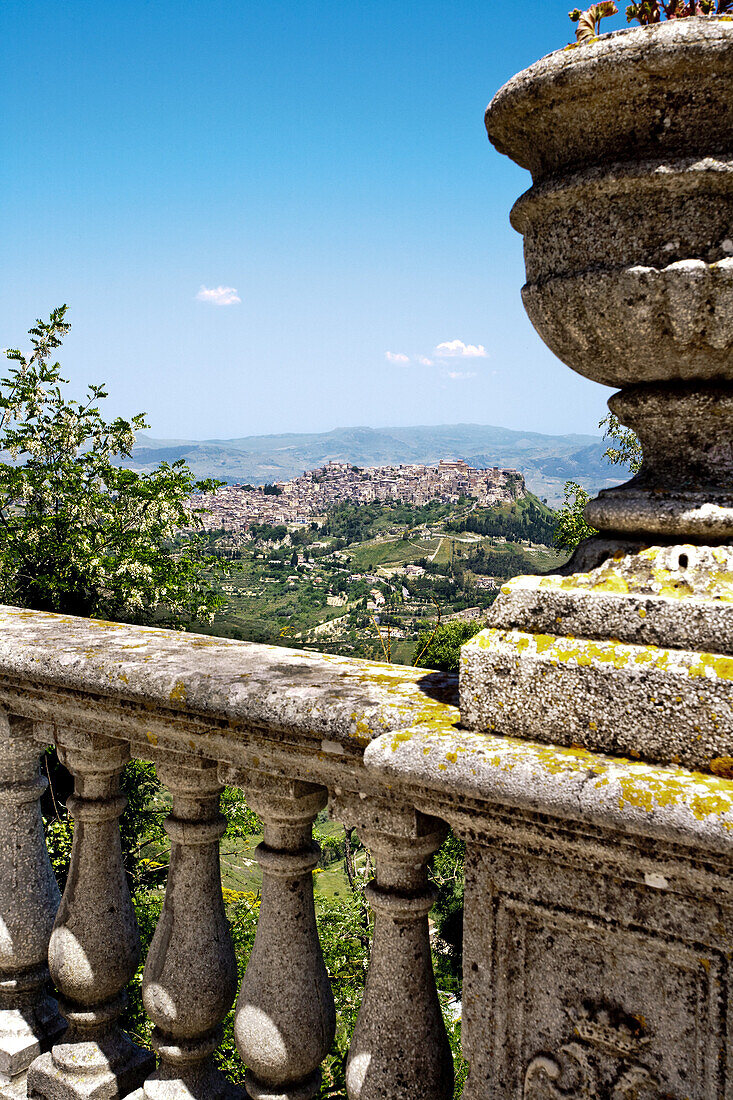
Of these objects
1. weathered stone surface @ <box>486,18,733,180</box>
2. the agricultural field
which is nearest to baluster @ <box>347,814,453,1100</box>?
weathered stone surface @ <box>486,18,733,180</box>

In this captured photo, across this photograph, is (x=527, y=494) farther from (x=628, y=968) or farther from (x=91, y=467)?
(x=628, y=968)

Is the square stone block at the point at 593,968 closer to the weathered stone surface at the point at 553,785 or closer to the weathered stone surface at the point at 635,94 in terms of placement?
the weathered stone surface at the point at 553,785

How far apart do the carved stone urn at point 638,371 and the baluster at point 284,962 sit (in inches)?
22.3

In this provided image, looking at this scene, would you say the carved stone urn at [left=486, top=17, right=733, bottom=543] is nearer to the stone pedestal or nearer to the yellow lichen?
the stone pedestal

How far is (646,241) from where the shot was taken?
5.13 ft

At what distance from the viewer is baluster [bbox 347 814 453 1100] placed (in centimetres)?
180

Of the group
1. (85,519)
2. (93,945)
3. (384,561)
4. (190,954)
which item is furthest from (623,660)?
(384,561)

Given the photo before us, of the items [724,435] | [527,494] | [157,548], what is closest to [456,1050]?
[724,435]

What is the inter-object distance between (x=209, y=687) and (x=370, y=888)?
0.56 metres

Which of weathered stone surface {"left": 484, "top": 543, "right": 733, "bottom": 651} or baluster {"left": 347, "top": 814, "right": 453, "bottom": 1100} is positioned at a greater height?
weathered stone surface {"left": 484, "top": 543, "right": 733, "bottom": 651}

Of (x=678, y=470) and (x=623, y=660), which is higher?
(x=678, y=470)

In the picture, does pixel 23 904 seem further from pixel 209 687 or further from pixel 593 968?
pixel 593 968

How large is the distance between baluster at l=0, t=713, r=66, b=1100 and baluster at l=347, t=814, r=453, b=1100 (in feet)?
3.84

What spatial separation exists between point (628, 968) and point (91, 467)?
37.6 feet
